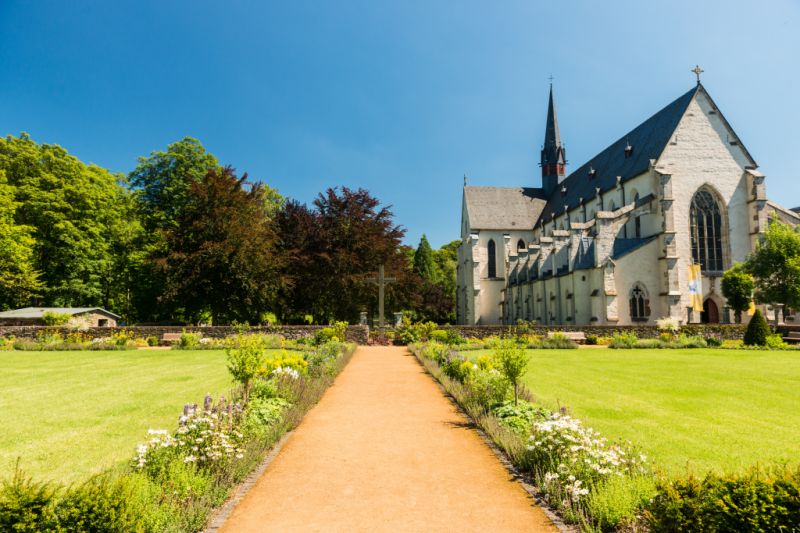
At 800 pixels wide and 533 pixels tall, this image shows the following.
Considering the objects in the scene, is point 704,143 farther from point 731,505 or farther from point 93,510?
point 93,510

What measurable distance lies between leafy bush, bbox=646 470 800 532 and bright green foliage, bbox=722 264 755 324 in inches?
1288

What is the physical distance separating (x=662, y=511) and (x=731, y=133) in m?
41.0

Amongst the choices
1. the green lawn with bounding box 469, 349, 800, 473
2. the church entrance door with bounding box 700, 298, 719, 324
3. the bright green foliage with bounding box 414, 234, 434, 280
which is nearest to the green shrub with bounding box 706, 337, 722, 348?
the green lawn with bounding box 469, 349, 800, 473

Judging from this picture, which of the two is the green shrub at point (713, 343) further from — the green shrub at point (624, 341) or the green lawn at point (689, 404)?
the green lawn at point (689, 404)

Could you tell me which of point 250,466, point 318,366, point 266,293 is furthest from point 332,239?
point 250,466

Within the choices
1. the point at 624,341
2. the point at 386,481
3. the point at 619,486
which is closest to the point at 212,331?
the point at 624,341

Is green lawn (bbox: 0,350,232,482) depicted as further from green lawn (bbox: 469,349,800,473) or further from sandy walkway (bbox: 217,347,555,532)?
green lawn (bbox: 469,349,800,473)

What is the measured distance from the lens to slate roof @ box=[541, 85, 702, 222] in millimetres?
35312

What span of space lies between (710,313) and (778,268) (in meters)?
6.27

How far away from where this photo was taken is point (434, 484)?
552 cm

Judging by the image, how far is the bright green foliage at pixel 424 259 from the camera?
68750 millimetres

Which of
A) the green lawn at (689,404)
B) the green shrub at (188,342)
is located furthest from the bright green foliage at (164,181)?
the green lawn at (689,404)

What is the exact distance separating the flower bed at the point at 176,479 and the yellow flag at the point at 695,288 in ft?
105

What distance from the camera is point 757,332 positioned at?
23.8 meters
